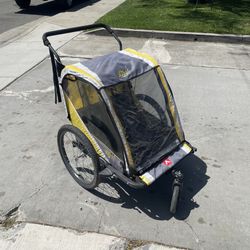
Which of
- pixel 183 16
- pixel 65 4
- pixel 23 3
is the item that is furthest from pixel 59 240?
pixel 23 3

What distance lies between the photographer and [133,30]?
874 centimetres

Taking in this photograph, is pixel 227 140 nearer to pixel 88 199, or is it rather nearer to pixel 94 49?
pixel 88 199

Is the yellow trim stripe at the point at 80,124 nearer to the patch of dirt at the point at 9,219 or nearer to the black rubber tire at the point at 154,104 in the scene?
the black rubber tire at the point at 154,104

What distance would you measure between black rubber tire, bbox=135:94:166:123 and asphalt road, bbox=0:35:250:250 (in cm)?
77

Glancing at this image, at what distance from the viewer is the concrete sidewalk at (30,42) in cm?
681

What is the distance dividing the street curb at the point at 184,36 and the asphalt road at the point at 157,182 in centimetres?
245

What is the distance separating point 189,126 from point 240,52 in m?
3.85

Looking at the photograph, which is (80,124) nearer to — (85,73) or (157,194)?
(85,73)

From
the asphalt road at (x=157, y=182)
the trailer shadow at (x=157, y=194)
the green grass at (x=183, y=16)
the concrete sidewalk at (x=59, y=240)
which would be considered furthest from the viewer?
the green grass at (x=183, y=16)

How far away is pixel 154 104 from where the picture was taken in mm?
3414

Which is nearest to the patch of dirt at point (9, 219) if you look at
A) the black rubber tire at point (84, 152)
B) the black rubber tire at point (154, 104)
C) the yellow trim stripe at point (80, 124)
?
the black rubber tire at point (84, 152)

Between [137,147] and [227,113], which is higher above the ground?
[137,147]

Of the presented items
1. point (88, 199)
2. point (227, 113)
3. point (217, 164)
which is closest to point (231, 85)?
point (227, 113)

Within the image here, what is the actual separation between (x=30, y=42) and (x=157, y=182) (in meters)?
6.60
